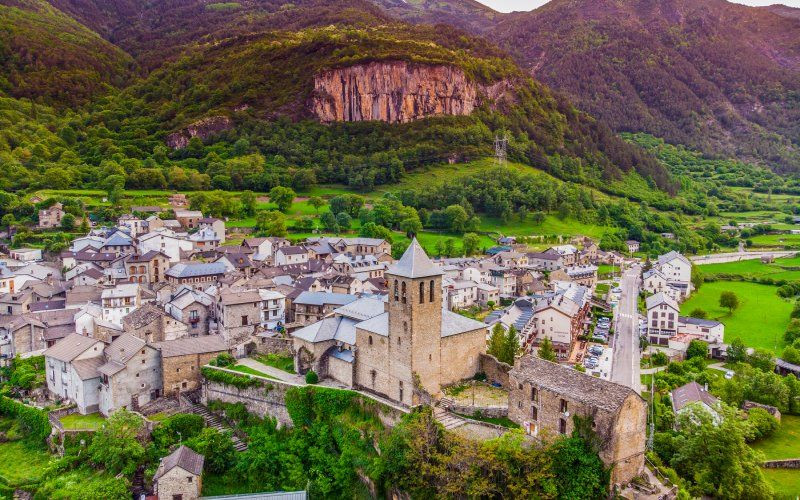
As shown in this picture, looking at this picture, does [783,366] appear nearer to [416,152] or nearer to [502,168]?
[502,168]

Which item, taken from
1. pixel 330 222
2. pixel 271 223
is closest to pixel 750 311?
pixel 330 222

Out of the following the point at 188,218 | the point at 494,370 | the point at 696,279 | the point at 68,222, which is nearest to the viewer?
the point at 494,370

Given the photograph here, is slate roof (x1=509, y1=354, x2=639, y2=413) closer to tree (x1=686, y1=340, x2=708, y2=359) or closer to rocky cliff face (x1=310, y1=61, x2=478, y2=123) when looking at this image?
tree (x1=686, y1=340, x2=708, y2=359)

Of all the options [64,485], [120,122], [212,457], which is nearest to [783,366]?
[212,457]

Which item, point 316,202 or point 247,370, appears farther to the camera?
point 316,202

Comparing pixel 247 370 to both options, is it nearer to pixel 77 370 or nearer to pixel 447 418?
pixel 77 370

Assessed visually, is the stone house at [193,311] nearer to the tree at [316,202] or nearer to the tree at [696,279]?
the tree at [316,202]
